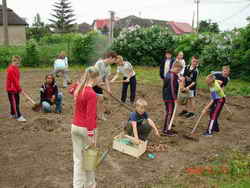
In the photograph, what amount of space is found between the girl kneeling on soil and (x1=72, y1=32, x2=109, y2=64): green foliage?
14.9 meters

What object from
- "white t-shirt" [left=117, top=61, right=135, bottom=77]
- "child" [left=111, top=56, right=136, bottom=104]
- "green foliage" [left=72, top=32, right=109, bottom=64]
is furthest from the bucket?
"green foliage" [left=72, top=32, right=109, bottom=64]

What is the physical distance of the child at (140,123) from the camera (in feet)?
16.4

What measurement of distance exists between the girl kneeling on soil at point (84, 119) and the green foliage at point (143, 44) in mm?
15038

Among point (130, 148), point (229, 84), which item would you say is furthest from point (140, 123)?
point (229, 84)

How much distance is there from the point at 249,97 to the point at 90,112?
29.1 feet

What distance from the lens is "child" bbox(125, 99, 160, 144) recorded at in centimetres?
500

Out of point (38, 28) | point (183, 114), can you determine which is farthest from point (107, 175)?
point (38, 28)

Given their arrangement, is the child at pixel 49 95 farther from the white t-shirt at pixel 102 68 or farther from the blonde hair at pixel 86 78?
the blonde hair at pixel 86 78

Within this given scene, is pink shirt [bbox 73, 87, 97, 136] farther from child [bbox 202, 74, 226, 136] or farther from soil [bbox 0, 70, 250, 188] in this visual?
child [bbox 202, 74, 226, 136]

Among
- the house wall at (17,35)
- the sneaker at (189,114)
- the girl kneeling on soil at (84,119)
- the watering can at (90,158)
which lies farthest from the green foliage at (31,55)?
the house wall at (17,35)

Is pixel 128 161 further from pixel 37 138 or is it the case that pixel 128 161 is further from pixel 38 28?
pixel 38 28

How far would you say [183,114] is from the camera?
8.05 m

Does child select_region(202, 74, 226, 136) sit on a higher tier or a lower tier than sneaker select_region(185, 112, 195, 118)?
higher

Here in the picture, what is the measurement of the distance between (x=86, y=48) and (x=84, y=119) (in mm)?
15024
